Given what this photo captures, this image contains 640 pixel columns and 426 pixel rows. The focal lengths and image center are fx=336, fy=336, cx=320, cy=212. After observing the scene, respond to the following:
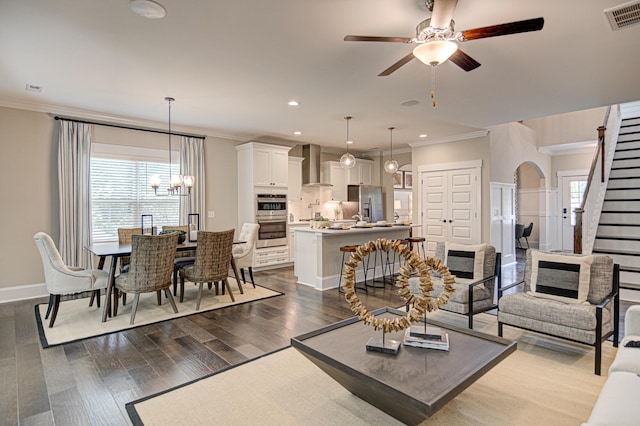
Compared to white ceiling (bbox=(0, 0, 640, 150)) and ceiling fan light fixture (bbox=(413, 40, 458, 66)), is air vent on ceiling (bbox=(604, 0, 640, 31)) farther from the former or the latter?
ceiling fan light fixture (bbox=(413, 40, 458, 66))

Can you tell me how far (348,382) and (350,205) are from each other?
22.8 ft

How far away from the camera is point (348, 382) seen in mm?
2137

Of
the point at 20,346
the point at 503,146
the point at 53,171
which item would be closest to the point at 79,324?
the point at 20,346

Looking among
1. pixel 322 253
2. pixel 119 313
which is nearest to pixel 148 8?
pixel 119 313

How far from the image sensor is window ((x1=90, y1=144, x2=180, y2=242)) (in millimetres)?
5543

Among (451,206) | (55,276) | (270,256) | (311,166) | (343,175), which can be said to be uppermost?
(311,166)

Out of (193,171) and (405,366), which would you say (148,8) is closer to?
(405,366)

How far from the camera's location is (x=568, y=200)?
9328 mm

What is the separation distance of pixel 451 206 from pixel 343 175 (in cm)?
287

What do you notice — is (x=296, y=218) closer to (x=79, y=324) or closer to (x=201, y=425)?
(x=79, y=324)

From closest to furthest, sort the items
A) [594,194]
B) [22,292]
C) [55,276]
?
[55,276] < [22,292] < [594,194]

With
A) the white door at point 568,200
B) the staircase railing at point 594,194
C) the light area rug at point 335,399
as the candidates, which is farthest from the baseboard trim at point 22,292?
the white door at point 568,200

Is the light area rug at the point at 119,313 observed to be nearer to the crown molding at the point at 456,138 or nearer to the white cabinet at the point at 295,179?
the white cabinet at the point at 295,179

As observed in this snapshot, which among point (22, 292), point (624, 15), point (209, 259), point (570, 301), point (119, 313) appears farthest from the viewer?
point (22, 292)
